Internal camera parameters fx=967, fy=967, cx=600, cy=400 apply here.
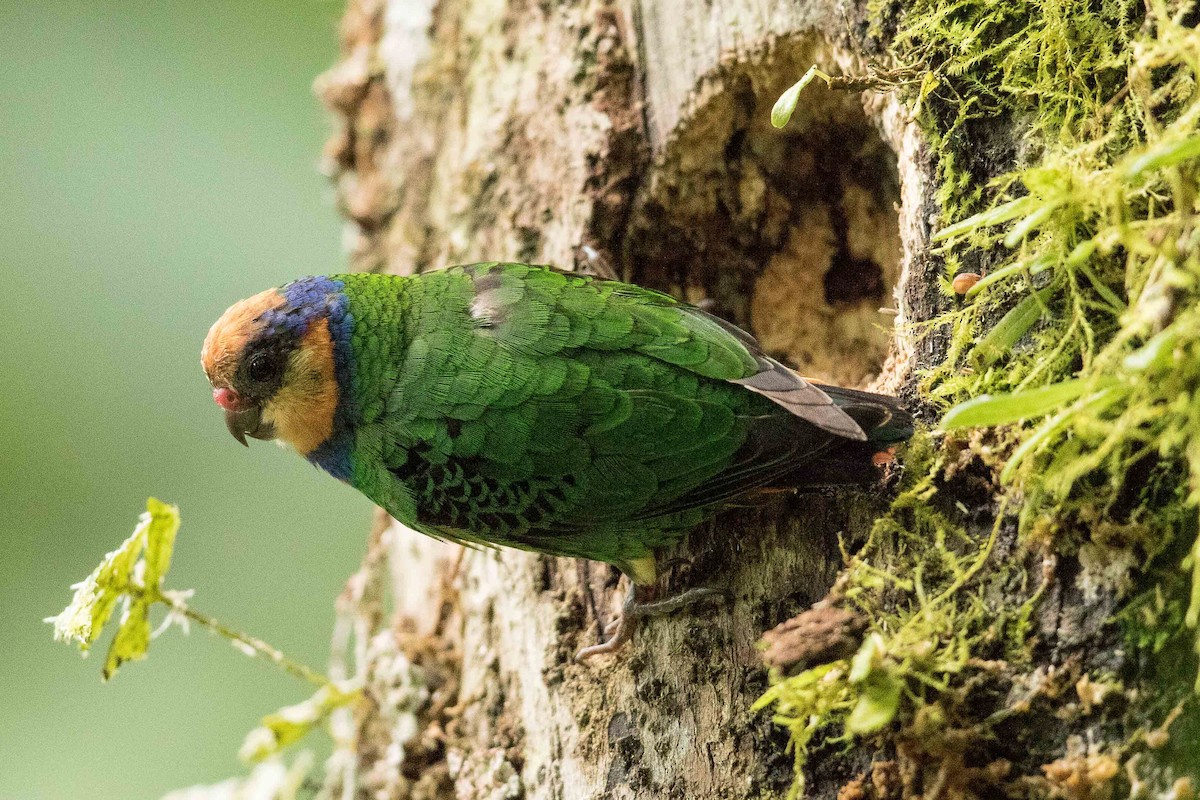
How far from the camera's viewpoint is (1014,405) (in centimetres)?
186

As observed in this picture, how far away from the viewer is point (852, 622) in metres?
2.19

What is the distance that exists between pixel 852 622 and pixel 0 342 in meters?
6.18

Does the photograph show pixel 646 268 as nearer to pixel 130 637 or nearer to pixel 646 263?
pixel 646 263

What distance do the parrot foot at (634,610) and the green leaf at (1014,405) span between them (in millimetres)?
1073

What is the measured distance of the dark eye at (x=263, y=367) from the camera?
10.3ft

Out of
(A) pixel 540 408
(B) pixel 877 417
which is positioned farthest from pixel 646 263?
(B) pixel 877 417

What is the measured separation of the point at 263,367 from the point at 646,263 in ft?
4.66

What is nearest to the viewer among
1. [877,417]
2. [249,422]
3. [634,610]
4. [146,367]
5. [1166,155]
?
[1166,155]

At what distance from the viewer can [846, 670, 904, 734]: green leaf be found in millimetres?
1923

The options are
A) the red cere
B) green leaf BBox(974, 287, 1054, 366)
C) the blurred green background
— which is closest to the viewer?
green leaf BBox(974, 287, 1054, 366)

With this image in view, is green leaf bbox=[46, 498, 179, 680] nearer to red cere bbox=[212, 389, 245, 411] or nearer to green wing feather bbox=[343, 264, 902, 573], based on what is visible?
red cere bbox=[212, 389, 245, 411]

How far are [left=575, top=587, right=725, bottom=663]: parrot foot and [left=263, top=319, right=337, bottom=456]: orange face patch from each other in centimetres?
110

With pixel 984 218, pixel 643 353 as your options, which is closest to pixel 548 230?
pixel 643 353

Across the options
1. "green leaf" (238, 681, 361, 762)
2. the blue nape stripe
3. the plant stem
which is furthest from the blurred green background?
the blue nape stripe
